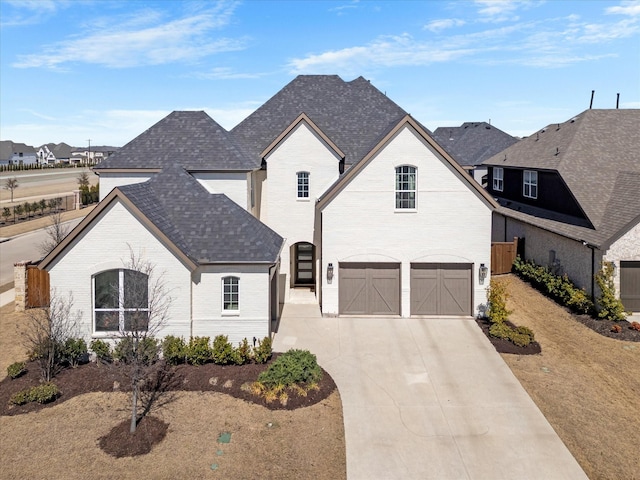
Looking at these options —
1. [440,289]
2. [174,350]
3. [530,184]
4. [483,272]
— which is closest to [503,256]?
[530,184]

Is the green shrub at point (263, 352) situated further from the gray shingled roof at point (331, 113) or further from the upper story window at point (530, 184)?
the upper story window at point (530, 184)

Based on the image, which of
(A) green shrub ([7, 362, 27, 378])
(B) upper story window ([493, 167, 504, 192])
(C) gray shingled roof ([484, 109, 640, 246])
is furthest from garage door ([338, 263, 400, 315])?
(B) upper story window ([493, 167, 504, 192])

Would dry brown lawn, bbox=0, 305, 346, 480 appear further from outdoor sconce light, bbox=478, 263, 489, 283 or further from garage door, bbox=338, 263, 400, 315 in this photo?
outdoor sconce light, bbox=478, 263, 489, 283

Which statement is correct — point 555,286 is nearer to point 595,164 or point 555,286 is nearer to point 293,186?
point 595,164

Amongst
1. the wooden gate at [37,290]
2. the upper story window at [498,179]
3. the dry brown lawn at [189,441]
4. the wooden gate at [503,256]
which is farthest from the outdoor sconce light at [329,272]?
the upper story window at [498,179]

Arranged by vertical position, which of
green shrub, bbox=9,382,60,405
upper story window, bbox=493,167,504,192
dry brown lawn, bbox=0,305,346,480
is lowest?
dry brown lawn, bbox=0,305,346,480

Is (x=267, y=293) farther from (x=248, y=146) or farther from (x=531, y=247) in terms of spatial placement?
(x=531, y=247)
